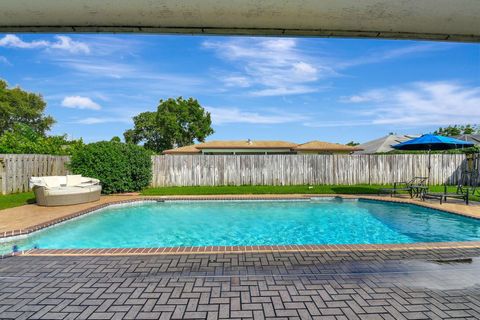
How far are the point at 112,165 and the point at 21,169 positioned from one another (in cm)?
366

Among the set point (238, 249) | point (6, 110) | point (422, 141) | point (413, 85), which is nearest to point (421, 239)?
point (238, 249)

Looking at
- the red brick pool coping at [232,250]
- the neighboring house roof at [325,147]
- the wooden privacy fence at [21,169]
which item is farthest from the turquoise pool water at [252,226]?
the neighboring house roof at [325,147]

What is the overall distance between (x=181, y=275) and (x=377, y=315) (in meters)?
2.21

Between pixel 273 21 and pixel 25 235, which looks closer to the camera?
pixel 273 21

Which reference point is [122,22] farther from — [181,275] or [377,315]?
[377,315]

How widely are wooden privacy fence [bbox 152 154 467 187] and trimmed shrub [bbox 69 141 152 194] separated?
8.73 feet

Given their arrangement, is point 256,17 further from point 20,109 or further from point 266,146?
point 20,109

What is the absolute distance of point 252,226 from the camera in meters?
8.06

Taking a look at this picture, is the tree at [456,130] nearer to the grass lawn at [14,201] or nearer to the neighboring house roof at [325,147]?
the neighboring house roof at [325,147]

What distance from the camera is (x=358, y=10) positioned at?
2.57 metres

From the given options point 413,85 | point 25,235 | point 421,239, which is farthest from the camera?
point 413,85

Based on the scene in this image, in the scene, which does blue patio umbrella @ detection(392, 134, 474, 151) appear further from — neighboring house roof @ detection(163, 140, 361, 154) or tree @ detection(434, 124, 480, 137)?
tree @ detection(434, 124, 480, 137)

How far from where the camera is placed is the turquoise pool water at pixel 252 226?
6.54m

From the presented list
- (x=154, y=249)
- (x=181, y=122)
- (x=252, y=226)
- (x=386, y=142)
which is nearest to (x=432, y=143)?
(x=252, y=226)
